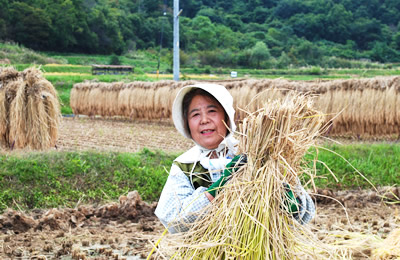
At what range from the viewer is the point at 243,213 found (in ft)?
6.93

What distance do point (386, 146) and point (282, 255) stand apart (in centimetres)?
848

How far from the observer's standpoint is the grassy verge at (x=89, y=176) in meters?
6.82

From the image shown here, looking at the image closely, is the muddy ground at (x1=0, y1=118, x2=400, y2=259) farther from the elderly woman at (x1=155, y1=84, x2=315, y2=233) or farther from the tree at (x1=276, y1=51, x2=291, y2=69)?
the tree at (x1=276, y1=51, x2=291, y2=69)

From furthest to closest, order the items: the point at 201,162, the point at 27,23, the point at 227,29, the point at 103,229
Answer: the point at 227,29, the point at 27,23, the point at 103,229, the point at 201,162

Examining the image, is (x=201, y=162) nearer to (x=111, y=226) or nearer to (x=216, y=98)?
(x=216, y=98)

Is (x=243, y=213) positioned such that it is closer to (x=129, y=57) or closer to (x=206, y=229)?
(x=206, y=229)

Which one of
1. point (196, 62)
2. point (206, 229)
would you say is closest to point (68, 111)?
point (206, 229)

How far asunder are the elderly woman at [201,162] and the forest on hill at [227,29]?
45.5m

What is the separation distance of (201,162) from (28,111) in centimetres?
709

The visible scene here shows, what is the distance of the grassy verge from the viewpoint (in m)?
6.82

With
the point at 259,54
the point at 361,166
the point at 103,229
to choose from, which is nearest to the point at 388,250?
the point at 103,229

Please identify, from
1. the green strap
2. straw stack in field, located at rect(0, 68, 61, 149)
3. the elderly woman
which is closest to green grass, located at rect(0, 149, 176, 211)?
straw stack in field, located at rect(0, 68, 61, 149)

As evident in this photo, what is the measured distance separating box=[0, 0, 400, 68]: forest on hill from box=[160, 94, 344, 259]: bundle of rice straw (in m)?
46.2

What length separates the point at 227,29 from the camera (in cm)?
7081
